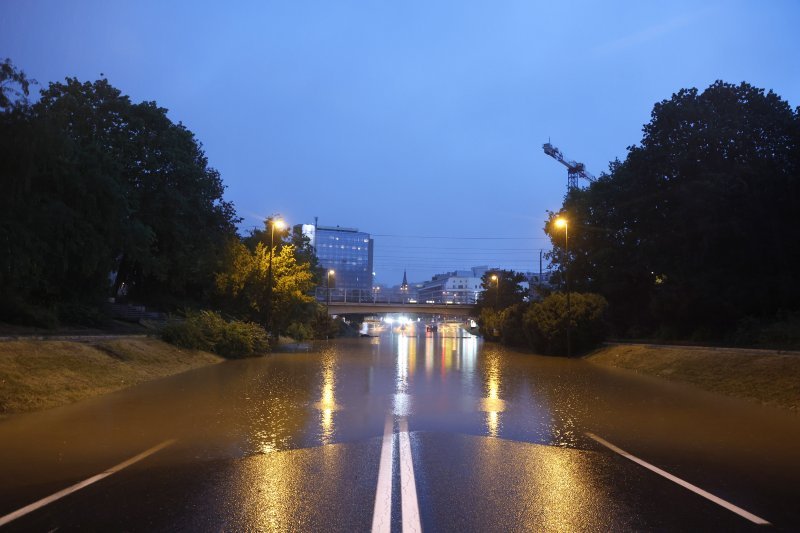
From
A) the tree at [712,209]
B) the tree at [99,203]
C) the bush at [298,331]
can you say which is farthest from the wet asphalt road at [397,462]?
the bush at [298,331]

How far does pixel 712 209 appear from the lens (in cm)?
3300

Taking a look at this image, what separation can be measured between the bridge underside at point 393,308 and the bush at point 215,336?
4457 centimetres

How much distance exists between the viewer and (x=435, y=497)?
6.25m

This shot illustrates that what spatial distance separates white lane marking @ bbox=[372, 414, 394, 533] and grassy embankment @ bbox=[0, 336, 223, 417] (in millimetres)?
7456

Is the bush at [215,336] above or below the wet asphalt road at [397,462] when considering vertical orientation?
above

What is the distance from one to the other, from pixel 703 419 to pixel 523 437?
4.42m

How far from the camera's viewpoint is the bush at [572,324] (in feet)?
111

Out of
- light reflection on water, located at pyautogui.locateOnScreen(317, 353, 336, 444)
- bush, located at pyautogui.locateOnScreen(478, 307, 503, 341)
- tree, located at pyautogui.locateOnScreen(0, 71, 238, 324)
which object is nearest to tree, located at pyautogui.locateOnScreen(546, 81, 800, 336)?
bush, located at pyautogui.locateOnScreen(478, 307, 503, 341)

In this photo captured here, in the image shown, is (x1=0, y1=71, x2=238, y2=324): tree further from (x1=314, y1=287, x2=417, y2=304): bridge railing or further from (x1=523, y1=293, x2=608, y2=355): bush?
(x1=314, y1=287, x2=417, y2=304): bridge railing

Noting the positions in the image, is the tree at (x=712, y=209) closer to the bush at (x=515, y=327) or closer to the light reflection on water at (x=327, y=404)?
the bush at (x=515, y=327)

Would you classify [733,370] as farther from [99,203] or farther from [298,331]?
[298,331]

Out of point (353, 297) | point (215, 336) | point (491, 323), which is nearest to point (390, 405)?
point (215, 336)

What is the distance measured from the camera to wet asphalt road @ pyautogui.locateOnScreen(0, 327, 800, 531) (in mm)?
5629

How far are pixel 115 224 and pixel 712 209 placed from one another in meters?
30.4
